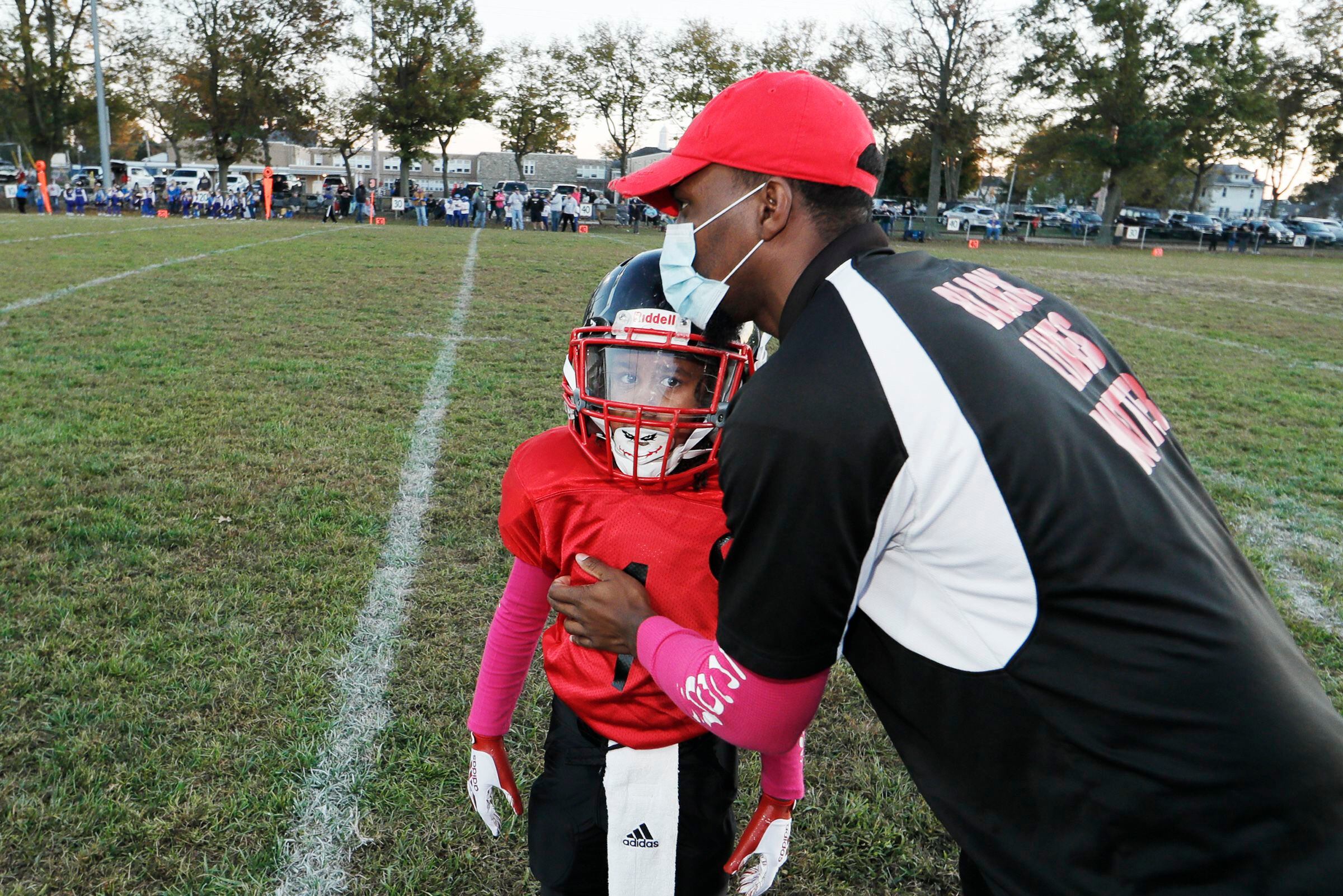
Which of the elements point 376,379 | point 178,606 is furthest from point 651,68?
point 178,606

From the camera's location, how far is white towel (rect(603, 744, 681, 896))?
1.77m

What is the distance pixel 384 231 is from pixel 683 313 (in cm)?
2428

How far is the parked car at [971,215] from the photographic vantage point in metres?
36.4

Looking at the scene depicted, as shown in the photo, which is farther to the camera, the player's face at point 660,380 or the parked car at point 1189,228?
the parked car at point 1189,228

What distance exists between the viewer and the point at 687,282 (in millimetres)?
1898

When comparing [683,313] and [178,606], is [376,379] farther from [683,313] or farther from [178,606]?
[683,313]

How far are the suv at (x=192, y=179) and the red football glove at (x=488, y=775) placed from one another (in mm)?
40403

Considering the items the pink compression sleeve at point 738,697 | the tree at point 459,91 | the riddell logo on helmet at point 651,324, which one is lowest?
the pink compression sleeve at point 738,697

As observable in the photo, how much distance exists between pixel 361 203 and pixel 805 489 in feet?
106

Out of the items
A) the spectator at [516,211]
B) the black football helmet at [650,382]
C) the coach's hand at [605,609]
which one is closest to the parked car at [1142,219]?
the spectator at [516,211]

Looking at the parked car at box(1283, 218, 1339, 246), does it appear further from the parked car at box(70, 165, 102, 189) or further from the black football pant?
the parked car at box(70, 165, 102, 189)

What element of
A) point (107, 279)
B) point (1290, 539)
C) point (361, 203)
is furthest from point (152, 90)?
point (1290, 539)

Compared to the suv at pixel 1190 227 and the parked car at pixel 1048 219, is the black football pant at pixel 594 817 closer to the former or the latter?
the parked car at pixel 1048 219

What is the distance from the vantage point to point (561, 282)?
1383 cm
